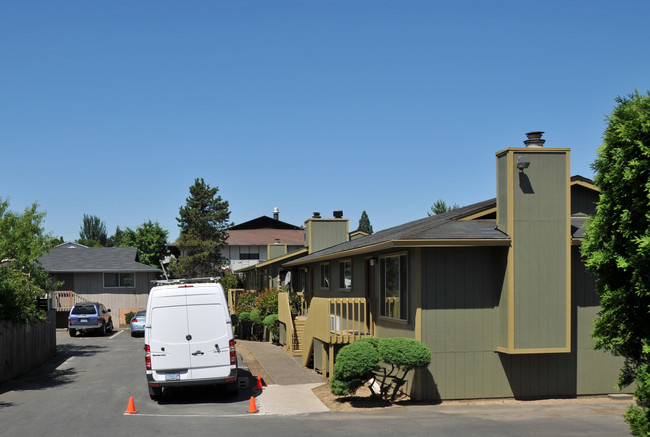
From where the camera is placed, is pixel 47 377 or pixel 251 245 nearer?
pixel 47 377

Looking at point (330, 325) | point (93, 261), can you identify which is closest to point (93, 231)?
point (93, 261)

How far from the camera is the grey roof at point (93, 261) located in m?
41.3

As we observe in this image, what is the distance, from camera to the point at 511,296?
13.7 metres

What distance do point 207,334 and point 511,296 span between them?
6490mm

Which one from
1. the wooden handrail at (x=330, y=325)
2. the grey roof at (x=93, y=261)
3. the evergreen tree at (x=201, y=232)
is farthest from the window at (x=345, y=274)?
the evergreen tree at (x=201, y=232)

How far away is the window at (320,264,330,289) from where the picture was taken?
23.5 meters

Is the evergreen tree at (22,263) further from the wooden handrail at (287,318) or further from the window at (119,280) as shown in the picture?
the window at (119,280)

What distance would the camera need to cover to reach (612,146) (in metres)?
8.29

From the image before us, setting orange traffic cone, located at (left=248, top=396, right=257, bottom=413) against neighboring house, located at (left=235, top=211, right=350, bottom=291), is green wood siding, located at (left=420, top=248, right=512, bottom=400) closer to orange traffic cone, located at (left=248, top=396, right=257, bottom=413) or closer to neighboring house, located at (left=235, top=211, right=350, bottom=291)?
orange traffic cone, located at (left=248, top=396, right=257, bottom=413)

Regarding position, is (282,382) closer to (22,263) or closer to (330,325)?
(330,325)

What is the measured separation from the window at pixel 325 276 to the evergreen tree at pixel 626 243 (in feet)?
49.7

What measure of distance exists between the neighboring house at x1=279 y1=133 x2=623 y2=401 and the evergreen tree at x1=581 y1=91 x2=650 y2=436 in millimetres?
5107

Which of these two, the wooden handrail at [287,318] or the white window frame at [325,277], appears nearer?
the wooden handrail at [287,318]

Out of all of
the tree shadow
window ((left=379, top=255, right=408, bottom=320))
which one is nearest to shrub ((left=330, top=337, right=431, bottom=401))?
window ((left=379, top=255, right=408, bottom=320))
